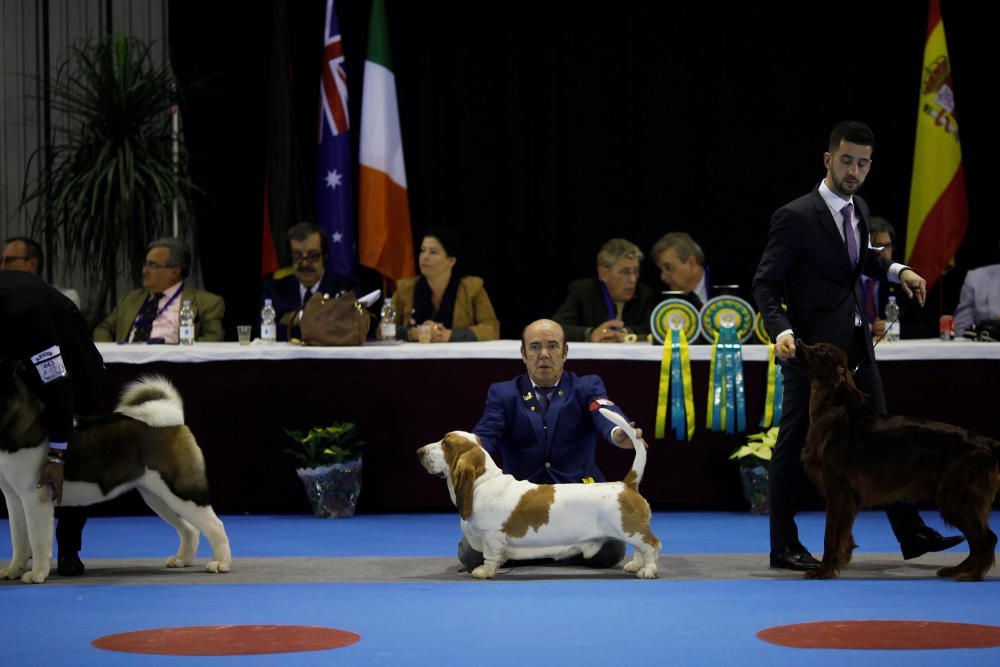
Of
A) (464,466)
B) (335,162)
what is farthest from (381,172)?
(464,466)

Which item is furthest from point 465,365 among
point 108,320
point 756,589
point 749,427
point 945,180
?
point 945,180

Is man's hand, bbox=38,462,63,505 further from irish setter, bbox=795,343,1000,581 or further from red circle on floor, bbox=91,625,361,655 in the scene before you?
irish setter, bbox=795,343,1000,581

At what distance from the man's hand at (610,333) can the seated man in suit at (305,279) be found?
140cm

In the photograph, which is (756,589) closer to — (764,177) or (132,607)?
(132,607)

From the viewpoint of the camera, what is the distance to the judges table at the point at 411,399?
7262mm

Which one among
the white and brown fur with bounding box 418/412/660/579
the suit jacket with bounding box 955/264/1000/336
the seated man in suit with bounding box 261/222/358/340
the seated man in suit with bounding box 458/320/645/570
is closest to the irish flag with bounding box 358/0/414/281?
the seated man in suit with bounding box 261/222/358/340

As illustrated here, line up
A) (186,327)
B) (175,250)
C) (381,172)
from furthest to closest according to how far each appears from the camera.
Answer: (381,172)
(175,250)
(186,327)

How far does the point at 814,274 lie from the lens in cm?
530

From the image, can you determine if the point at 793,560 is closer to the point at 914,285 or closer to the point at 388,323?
the point at 914,285

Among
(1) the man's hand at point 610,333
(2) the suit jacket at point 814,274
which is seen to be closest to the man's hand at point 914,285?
(2) the suit jacket at point 814,274

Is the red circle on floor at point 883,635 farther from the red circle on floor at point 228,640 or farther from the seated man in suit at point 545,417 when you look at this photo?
the seated man in suit at point 545,417

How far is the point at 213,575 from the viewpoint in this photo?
17.6 feet

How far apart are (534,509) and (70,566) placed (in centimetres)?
176

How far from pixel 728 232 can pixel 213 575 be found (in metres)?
5.18
